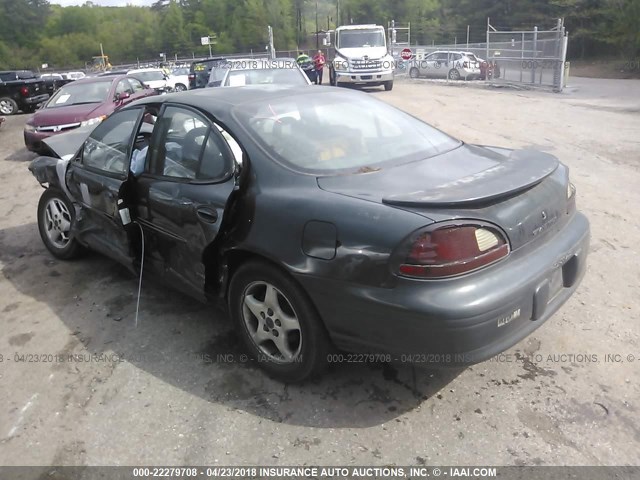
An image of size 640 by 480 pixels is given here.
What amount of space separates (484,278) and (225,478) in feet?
4.91

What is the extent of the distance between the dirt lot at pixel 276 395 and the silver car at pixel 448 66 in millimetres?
23058

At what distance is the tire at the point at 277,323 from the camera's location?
2.89 m

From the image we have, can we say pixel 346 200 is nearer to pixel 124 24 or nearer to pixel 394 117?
pixel 394 117

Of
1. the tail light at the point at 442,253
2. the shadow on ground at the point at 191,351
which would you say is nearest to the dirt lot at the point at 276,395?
the shadow on ground at the point at 191,351

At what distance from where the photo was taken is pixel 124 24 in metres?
117

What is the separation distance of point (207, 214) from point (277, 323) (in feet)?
2.51

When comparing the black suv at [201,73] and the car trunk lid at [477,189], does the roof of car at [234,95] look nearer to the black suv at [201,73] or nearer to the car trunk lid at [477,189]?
the car trunk lid at [477,189]

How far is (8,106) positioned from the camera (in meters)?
19.4

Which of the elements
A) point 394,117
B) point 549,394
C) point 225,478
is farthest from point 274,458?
point 394,117

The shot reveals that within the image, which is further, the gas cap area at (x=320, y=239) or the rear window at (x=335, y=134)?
the rear window at (x=335, y=134)

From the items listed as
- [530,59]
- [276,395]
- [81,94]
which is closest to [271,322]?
[276,395]

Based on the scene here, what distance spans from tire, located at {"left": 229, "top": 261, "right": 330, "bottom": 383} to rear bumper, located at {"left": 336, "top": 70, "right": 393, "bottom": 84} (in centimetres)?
1865

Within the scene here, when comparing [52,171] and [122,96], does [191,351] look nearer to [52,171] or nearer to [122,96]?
[52,171]

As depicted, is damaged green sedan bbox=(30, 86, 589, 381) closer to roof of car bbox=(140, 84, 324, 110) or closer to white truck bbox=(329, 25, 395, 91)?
roof of car bbox=(140, 84, 324, 110)
